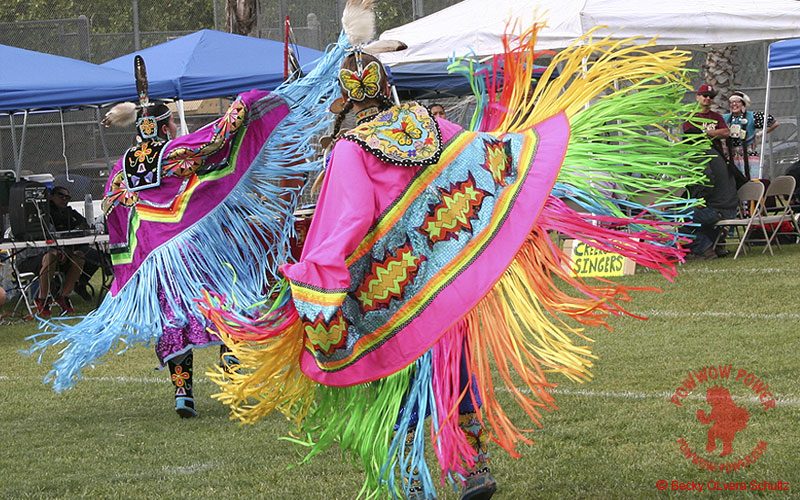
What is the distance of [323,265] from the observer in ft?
12.5

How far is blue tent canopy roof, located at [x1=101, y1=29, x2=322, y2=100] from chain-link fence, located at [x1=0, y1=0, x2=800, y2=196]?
396 cm

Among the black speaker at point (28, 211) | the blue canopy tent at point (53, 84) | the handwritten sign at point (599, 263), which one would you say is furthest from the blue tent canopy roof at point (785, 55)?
the black speaker at point (28, 211)

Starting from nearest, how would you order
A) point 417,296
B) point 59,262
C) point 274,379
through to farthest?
1. point 417,296
2. point 274,379
3. point 59,262

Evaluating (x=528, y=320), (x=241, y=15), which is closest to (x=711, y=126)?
(x=241, y=15)

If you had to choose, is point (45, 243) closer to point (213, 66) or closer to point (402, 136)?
point (213, 66)

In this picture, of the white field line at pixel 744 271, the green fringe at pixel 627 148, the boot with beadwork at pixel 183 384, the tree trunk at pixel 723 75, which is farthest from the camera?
the tree trunk at pixel 723 75

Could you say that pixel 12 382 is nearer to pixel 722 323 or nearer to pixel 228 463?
pixel 228 463

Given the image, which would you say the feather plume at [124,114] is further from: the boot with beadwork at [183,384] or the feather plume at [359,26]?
the feather plume at [359,26]

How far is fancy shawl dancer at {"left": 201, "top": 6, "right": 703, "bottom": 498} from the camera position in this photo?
3947mm

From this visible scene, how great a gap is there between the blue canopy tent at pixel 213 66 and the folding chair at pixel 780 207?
4968 mm

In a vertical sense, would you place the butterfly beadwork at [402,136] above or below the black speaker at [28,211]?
above

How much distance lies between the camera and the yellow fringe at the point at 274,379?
13.5 ft

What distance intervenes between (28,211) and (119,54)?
710cm

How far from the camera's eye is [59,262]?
12.1 metres
